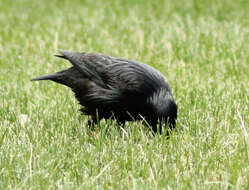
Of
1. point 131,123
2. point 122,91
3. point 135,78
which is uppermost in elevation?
point 135,78

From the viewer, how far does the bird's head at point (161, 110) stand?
162 inches

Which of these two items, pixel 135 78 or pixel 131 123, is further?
pixel 131 123

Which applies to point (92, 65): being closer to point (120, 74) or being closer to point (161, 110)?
point (120, 74)

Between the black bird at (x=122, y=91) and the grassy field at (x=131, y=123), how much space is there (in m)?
0.18

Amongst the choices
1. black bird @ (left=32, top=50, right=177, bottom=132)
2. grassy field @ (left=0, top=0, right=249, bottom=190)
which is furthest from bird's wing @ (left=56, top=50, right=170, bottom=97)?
grassy field @ (left=0, top=0, right=249, bottom=190)

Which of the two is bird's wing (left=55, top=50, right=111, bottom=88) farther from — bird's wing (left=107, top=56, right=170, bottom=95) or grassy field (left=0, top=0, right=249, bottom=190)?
grassy field (left=0, top=0, right=249, bottom=190)

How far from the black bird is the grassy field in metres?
0.18

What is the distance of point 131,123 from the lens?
4820 mm

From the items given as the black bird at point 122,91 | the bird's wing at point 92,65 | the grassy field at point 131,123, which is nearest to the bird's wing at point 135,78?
the black bird at point 122,91

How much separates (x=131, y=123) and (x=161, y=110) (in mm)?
762

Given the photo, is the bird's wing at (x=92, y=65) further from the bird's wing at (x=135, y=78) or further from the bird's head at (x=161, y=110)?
the bird's head at (x=161, y=110)

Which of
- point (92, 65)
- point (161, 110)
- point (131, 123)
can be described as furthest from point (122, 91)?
point (131, 123)

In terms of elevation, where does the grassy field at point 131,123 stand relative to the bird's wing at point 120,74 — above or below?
below

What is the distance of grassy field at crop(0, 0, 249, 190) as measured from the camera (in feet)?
11.0
